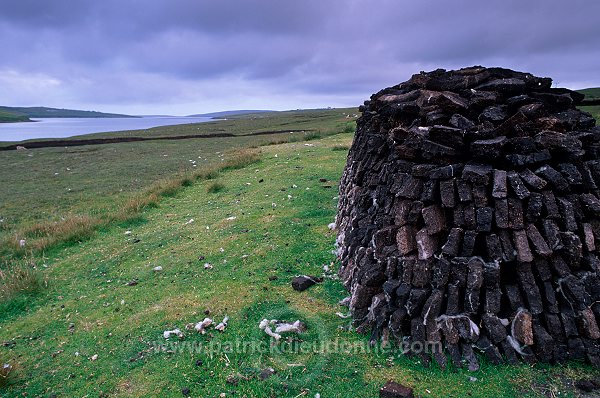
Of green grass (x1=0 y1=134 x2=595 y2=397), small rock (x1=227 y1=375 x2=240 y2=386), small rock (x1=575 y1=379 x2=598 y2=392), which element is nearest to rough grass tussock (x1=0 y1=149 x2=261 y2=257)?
green grass (x1=0 y1=134 x2=595 y2=397)

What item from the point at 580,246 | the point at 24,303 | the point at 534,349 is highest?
the point at 580,246

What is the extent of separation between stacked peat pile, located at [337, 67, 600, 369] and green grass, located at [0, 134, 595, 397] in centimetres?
42

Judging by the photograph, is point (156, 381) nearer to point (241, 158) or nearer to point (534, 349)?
point (534, 349)

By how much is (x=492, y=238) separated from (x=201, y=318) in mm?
4941

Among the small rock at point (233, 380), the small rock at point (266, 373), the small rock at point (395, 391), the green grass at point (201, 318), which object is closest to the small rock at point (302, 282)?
the green grass at point (201, 318)

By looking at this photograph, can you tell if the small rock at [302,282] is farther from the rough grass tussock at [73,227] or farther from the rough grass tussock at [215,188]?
the rough grass tussock at [215,188]

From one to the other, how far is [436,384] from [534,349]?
1.46 metres

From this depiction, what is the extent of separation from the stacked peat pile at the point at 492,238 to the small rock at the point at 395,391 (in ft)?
2.28

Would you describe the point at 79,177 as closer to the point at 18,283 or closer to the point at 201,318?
the point at 18,283

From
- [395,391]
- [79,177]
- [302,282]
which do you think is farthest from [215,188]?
[79,177]

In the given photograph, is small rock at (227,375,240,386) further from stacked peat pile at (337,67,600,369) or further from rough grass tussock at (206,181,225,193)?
rough grass tussock at (206,181,225,193)

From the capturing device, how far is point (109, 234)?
12812 millimetres

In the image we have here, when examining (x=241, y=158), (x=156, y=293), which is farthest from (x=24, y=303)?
(x=241, y=158)

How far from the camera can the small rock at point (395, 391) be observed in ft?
14.9
